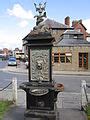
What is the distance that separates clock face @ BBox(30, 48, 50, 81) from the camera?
9.11 m

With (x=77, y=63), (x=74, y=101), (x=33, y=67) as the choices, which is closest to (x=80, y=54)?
(x=77, y=63)

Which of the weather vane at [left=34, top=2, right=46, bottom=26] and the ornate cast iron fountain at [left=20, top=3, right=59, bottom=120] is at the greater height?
the weather vane at [left=34, top=2, right=46, bottom=26]

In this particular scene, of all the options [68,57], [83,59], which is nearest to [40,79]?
[68,57]

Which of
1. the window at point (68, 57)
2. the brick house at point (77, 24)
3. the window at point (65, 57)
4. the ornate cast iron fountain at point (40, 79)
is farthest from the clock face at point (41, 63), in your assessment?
the brick house at point (77, 24)

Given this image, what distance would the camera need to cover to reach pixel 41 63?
9148 mm

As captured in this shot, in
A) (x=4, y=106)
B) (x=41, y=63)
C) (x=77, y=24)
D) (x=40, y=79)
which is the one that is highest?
(x=77, y=24)

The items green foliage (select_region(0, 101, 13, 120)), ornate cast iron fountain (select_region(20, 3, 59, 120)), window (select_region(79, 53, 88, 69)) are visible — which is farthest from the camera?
window (select_region(79, 53, 88, 69))

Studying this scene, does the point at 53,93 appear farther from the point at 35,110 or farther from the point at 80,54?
the point at 80,54

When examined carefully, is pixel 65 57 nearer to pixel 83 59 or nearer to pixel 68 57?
pixel 68 57

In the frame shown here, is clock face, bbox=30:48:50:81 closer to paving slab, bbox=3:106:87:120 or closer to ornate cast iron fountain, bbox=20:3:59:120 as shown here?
ornate cast iron fountain, bbox=20:3:59:120

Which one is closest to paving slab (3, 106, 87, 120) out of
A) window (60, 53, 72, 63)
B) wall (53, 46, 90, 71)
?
window (60, 53, 72, 63)

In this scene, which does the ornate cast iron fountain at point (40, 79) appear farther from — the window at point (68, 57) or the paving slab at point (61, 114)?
the window at point (68, 57)

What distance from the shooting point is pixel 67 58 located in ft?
131

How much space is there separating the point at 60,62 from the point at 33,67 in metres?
31.0
